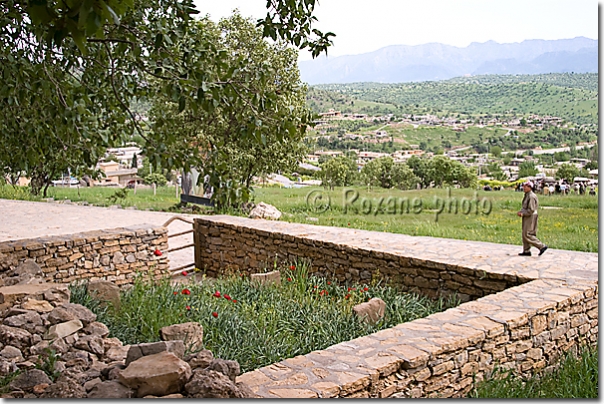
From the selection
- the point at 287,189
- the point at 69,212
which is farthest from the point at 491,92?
the point at 69,212

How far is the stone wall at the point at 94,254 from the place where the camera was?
6236 millimetres

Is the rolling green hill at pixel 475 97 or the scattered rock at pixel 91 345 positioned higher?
the rolling green hill at pixel 475 97

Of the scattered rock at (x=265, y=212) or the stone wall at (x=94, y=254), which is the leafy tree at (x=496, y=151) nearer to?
the scattered rock at (x=265, y=212)

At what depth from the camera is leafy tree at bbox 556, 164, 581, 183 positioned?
1067cm

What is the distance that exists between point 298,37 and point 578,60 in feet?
14.7

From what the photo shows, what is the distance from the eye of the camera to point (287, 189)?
46.0ft

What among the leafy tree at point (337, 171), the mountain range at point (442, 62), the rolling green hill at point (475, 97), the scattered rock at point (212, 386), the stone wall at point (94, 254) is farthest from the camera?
the leafy tree at point (337, 171)

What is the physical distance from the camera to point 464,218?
11117mm

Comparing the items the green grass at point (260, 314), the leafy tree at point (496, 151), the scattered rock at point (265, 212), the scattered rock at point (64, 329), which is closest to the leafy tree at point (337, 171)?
the scattered rock at point (265, 212)

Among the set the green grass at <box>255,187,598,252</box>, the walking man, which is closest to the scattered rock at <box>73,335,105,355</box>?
the walking man

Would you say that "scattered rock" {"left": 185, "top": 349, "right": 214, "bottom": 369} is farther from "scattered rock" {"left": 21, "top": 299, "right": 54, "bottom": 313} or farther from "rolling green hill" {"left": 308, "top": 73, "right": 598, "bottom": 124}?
"rolling green hill" {"left": 308, "top": 73, "right": 598, "bottom": 124}

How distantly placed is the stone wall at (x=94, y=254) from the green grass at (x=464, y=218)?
12.6 feet

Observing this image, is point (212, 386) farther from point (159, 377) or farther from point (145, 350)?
point (145, 350)

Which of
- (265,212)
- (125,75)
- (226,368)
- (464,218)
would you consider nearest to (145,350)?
(226,368)
